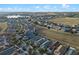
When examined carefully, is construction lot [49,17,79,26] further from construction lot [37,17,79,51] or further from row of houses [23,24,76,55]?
row of houses [23,24,76,55]

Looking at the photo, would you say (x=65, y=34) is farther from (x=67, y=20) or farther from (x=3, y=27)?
(x=3, y=27)

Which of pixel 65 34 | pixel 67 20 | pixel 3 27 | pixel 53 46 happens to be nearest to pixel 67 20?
pixel 67 20

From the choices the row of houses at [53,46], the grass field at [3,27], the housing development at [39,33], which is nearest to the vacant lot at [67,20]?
the housing development at [39,33]

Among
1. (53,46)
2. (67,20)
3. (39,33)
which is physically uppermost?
(67,20)

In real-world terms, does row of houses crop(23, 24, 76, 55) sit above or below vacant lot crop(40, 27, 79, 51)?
below

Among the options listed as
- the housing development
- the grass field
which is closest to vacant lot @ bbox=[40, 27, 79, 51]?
the housing development

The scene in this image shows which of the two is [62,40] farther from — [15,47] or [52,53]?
[15,47]

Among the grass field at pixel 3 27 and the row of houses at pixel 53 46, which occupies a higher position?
the grass field at pixel 3 27

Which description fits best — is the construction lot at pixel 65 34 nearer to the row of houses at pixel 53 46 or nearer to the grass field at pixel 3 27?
the row of houses at pixel 53 46

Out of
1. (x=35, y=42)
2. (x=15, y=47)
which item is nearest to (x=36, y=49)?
(x=35, y=42)

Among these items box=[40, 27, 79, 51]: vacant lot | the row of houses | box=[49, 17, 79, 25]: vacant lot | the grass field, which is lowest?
the row of houses
